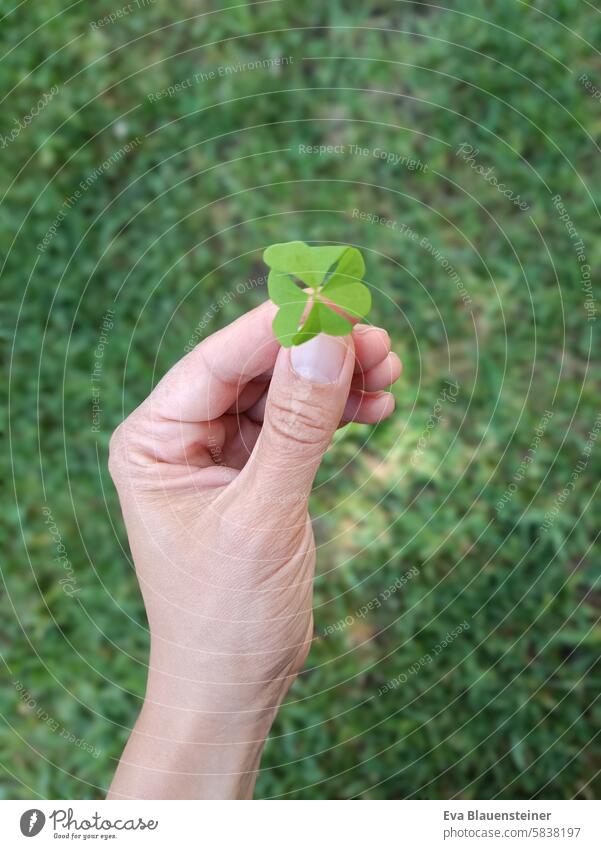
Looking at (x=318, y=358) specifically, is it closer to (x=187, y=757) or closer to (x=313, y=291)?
(x=313, y=291)

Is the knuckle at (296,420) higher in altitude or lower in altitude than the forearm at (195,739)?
higher

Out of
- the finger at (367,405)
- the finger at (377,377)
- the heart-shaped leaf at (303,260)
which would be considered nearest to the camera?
the heart-shaped leaf at (303,260)

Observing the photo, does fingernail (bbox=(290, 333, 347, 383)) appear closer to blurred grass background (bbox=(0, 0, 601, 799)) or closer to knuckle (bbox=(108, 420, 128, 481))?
knuckle (bbox=(108, 420, 128, 481))

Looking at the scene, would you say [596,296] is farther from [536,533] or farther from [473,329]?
[536,533]

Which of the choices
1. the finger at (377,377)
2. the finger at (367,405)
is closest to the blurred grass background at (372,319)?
the finger at (367,405)

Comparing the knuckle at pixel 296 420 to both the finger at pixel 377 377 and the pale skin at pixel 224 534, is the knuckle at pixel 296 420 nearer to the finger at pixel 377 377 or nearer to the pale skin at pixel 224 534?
the pale skin at pixel 224 534

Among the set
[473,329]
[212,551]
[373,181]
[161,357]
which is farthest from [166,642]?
[373,181]

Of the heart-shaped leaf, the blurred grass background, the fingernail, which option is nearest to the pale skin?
the fingernail
